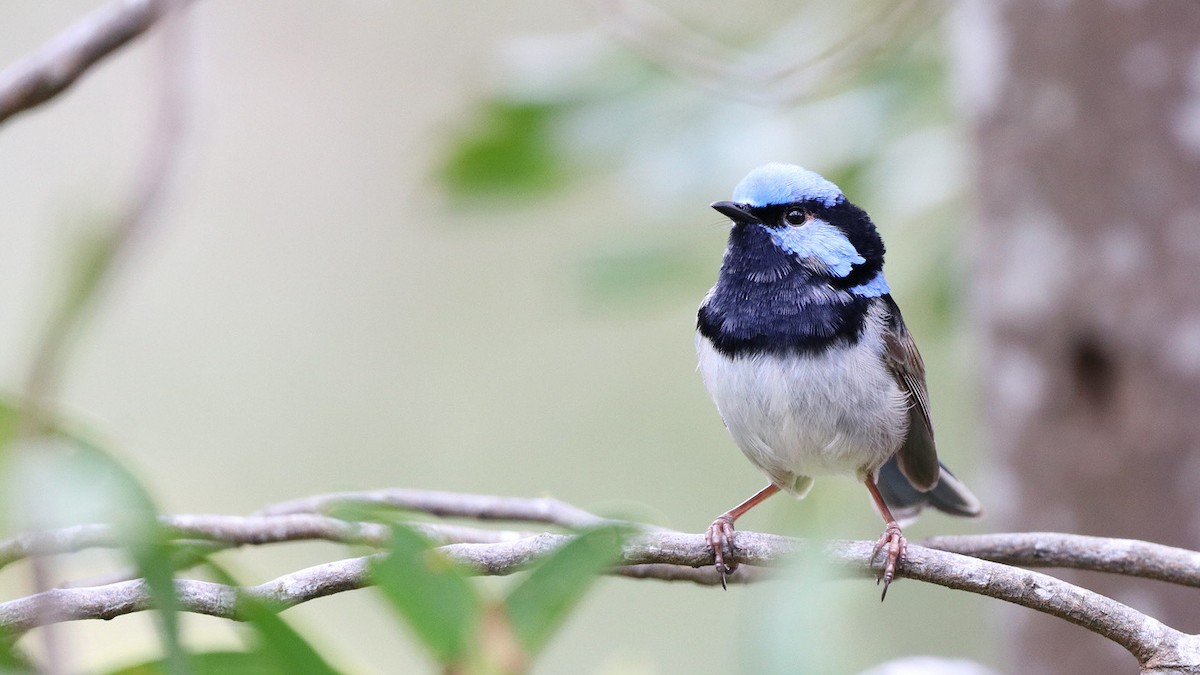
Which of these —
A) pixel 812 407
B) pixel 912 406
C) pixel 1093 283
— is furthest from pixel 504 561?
pixel 1093 283

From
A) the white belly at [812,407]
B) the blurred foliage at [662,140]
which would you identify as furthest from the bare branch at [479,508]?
the blurred foliage at [662,140]

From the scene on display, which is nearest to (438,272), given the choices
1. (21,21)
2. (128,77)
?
(128,77)

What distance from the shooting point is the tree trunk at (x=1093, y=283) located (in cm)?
298

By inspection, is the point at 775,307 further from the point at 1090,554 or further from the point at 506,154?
the point at 506,154

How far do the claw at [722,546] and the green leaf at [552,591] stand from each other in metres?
0.85

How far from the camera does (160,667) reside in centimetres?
105

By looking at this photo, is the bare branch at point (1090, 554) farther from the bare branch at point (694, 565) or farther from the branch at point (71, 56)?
the branch at point (71, 56)

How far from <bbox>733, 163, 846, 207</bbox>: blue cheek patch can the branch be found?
48.2 inches

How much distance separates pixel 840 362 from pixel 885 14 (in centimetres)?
135

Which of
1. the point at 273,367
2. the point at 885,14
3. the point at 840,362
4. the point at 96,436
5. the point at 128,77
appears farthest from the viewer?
the point at 273,367

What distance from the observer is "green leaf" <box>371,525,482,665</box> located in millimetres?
911

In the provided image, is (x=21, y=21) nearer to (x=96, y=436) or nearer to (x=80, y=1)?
(x=80, y=1)

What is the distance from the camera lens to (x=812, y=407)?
2432mm

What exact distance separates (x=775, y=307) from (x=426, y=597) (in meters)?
1.61
